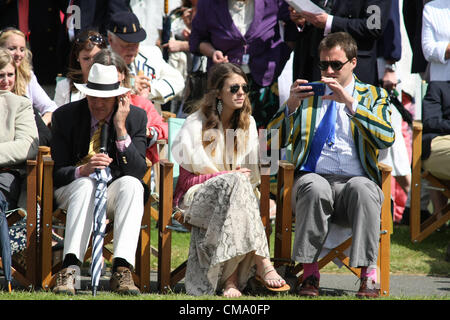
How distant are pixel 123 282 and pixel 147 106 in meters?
1.70

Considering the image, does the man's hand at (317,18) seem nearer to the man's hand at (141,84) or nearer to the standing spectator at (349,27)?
the standing spectator at (349,27)

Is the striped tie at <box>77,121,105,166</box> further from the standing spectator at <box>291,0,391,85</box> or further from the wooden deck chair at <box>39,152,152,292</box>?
the standing spectator at <box>291,0,391,85</box>

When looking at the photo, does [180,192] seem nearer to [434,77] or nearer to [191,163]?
[191,163]

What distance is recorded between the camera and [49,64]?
336 inches

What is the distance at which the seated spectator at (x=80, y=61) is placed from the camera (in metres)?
7.23

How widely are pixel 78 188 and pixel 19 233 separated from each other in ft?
1.78

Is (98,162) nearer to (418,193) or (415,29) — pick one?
(418,193)

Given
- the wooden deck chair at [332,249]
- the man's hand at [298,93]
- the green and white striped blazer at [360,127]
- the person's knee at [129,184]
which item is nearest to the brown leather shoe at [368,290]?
the wooden deck chair at [332,249]

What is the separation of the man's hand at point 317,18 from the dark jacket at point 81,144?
181cm

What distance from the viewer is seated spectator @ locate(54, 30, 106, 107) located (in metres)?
7.23

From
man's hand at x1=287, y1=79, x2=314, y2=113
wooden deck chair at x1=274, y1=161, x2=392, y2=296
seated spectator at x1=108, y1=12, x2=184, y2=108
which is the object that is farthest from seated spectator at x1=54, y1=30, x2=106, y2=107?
wooden deck chair at x1=274, y1=161, x2=392, y2=296

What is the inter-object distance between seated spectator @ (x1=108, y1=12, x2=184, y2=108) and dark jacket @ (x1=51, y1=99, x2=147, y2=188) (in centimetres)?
94
